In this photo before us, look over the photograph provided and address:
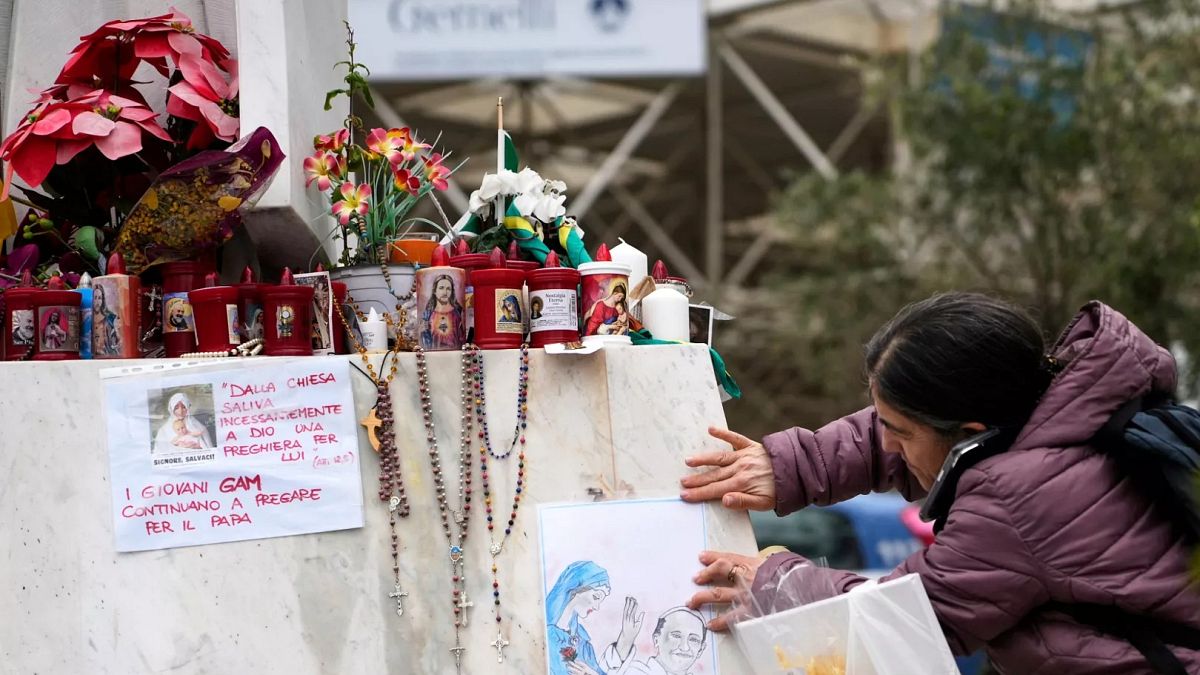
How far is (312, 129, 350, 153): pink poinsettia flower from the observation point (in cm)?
299

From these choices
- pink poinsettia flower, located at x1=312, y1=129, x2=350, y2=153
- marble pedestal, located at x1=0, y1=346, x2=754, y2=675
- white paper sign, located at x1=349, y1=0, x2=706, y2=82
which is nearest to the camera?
marble pedestal, located at x1=0, y1=346, x2=754, y2=675

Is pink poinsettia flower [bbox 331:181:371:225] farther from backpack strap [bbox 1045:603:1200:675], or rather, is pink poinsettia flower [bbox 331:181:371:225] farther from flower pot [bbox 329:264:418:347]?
backpack strap [bbox 1045:603:1200:675]

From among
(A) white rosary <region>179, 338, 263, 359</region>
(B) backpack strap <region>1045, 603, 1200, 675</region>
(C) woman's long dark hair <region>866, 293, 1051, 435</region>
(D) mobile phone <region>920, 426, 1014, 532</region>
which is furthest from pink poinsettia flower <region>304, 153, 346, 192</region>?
(B) backpack strap <region>1045, 603, 1200, 675</region>

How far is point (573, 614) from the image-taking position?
8.80 feet

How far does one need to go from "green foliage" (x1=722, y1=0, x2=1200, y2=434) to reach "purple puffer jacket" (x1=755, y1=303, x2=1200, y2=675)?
272 inches

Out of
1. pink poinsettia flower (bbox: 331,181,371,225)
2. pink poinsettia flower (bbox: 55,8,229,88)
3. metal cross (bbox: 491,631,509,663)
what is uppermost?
pink poinsettia flower (bbox: 55,8,229,88)

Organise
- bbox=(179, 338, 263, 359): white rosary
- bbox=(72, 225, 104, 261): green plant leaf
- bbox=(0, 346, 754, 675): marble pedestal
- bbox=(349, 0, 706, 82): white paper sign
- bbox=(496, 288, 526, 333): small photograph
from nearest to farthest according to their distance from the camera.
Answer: bbox=(0, 346, 754, 675): marble pedestal → bbox=(179, 338, 263, 359): white rosary → bbox=(496, 288, 526, 333): small photograph → bbox=(72, 225, 104, 261): green plant leaf → bbox=(349, 0, 706, 82): white paper sign

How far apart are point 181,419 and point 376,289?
51 centimetres

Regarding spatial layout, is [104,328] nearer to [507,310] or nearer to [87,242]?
[87,242]

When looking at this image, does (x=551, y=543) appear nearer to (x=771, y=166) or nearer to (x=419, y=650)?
(x=419, y=650)

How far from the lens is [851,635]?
2.42 metres

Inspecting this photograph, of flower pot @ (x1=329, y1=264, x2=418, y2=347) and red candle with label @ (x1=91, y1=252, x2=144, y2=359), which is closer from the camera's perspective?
red candle with label @ (x1=91, y1=252, x2=144, y2=359)

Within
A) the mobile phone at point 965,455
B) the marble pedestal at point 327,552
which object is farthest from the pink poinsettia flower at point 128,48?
the mobile phone at point 965,455

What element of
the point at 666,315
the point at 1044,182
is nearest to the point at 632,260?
the point at 666,315
